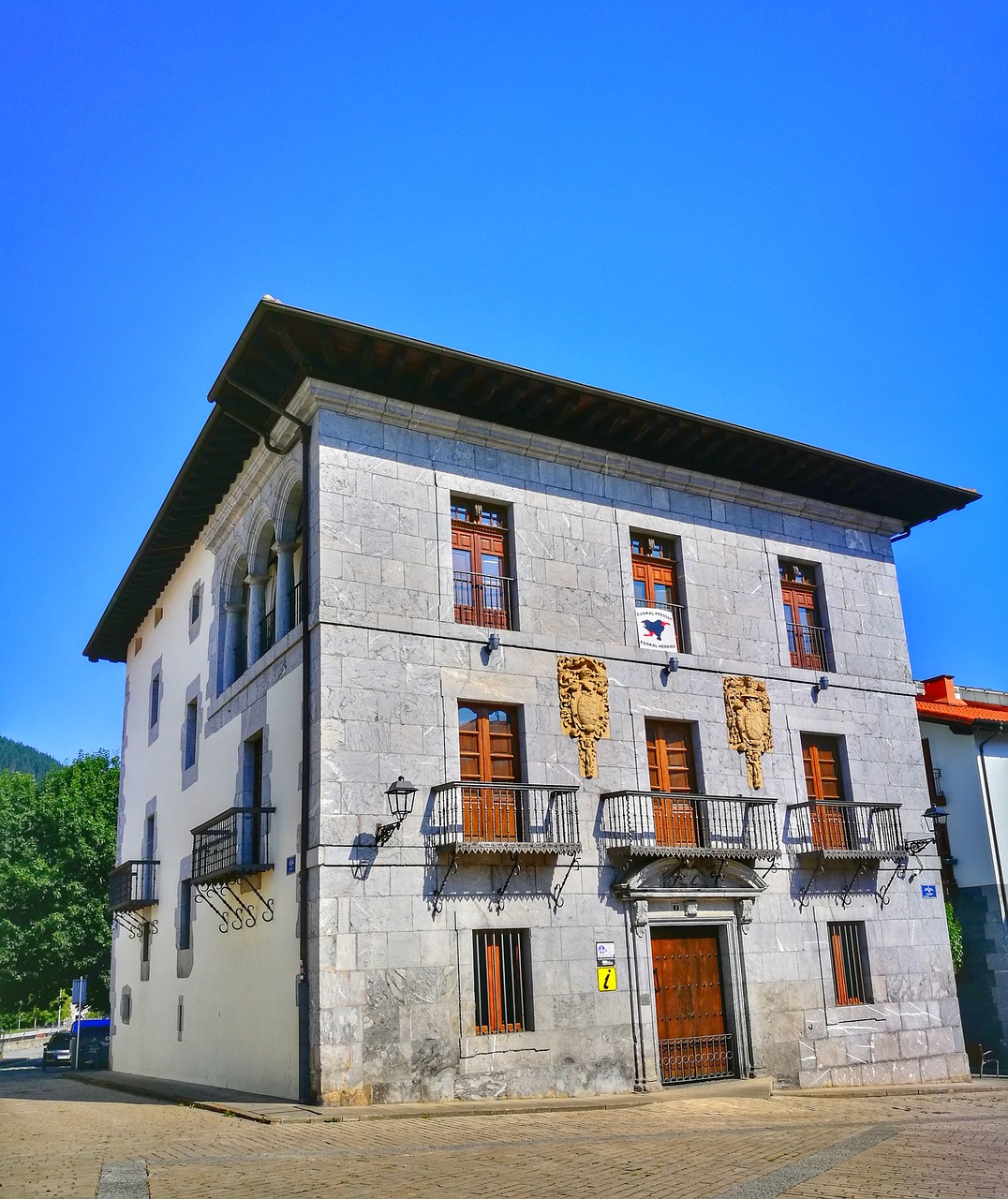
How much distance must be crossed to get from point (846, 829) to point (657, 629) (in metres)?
4.96

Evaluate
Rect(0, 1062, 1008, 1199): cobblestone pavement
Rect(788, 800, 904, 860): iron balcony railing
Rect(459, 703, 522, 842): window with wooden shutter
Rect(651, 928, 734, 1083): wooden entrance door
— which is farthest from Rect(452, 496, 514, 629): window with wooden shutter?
Rect(0, 1062, 1008, 1199): cobblestone pavement

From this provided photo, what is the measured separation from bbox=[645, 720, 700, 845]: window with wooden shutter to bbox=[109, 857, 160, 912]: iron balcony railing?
1160cm

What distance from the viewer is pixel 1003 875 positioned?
2588cm

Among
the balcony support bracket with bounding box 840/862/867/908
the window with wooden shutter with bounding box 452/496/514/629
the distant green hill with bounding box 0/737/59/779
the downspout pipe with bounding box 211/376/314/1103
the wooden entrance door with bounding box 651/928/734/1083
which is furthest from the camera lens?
the distant green hill with bounding box 0/737/59/779

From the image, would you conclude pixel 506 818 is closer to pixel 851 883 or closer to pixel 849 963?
pixel 851 883

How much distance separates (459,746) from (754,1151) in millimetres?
6941

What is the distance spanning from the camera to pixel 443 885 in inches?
612

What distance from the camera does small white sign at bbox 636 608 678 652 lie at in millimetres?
18953

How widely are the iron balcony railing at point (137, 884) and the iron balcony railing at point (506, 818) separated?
10632mm

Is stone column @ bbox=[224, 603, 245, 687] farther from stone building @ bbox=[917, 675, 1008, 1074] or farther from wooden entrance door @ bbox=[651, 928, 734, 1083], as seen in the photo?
stone building @ bbox=[917, 675, 1008, 1074]

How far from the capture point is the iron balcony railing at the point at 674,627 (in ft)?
62.8

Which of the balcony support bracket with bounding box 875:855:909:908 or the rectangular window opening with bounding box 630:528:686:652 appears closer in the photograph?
the rectangular window opening with bounding box 630:528:686:652

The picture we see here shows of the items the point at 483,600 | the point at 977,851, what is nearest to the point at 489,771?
the point at 483,600

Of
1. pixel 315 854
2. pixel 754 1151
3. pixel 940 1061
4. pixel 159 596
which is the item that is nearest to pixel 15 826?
pixel 159 596
